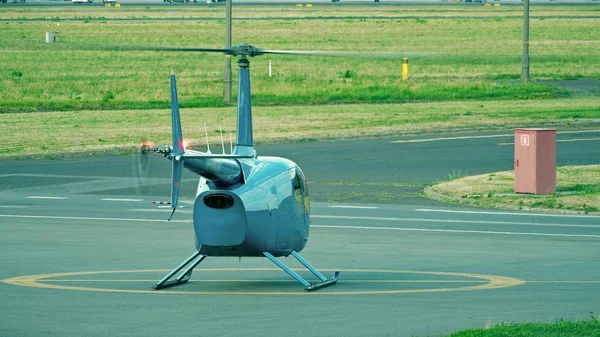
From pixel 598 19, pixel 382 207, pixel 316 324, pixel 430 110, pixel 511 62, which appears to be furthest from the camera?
pixel 598 19

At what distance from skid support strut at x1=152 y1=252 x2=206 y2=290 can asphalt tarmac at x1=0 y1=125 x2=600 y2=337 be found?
0.18 metres

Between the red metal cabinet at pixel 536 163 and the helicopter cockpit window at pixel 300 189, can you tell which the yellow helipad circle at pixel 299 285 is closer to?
the helicopter cockpit window at pixel 300 189

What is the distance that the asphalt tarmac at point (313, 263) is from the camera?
15.0 meters

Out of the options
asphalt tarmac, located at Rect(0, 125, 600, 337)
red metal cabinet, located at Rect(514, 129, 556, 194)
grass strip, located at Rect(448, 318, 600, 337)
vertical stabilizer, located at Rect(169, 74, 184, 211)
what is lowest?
asphalt tarmac, located at Rect(0, 125, 600, 337)

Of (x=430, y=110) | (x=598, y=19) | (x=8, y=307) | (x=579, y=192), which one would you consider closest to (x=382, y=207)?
(x=579, y=192)

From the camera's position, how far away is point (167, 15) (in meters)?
142

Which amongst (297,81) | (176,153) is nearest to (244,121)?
(176,153)

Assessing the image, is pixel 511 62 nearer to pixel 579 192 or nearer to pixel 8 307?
pixel 579 192

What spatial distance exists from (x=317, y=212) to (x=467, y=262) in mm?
7212

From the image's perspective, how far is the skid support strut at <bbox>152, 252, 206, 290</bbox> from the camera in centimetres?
1731

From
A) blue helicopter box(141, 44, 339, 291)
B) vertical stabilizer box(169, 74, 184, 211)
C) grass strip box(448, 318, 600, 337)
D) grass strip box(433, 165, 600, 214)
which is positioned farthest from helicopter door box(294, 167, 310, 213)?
grass strip box(433, 165, 600, 214)

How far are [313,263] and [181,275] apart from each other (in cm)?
275

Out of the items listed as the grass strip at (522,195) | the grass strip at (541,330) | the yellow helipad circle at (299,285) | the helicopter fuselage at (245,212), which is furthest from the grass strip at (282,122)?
the grass strip at (541,330)

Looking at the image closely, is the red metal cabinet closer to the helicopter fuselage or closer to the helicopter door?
the helicopter door
